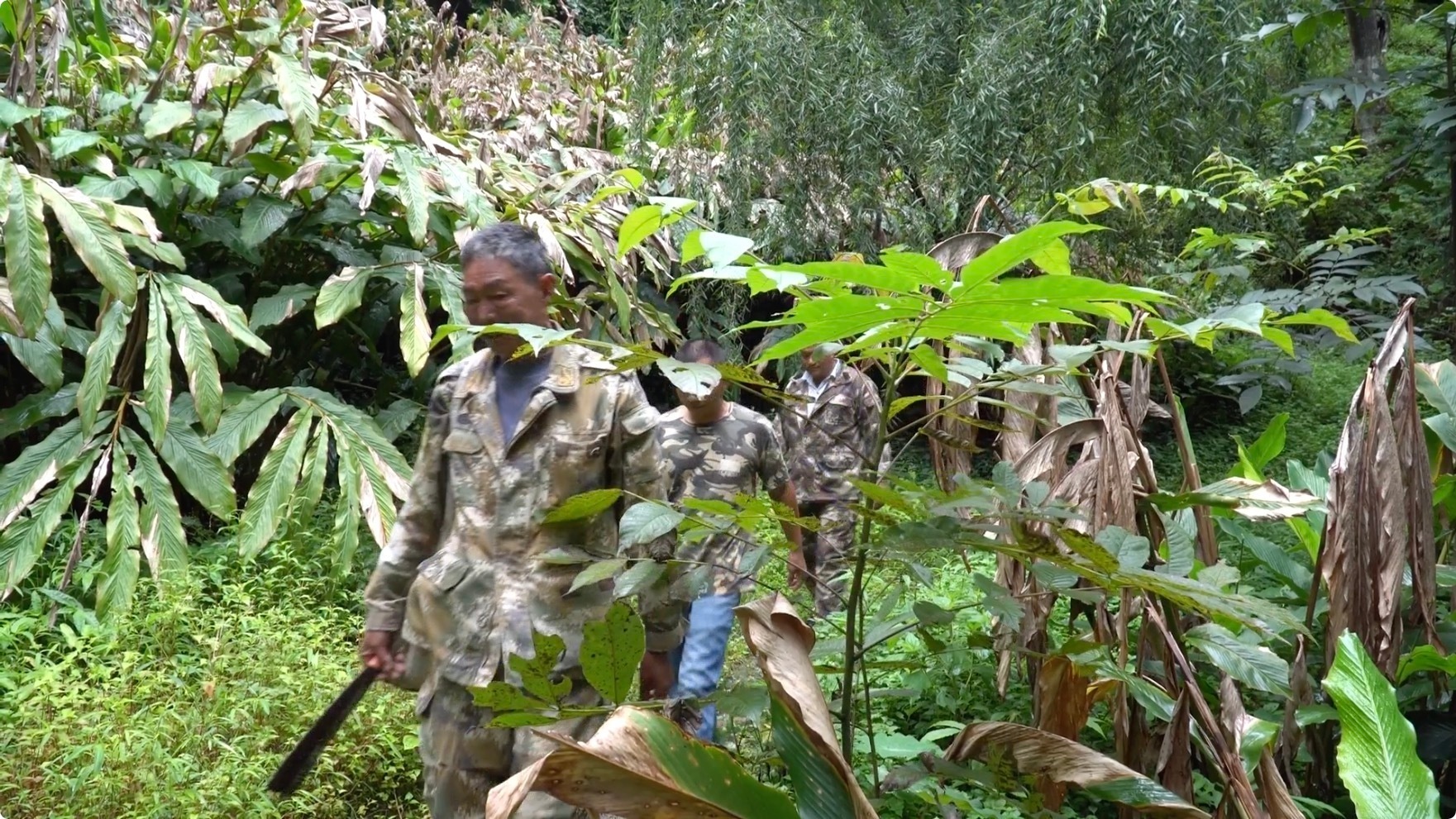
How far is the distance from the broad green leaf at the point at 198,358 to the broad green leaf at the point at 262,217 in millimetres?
664

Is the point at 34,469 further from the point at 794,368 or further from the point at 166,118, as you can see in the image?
the point at 794,368

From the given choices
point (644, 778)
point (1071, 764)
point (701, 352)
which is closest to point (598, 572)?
point (644, 778)

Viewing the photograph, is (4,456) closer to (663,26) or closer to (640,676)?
(663,26)

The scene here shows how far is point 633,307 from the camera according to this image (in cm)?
627

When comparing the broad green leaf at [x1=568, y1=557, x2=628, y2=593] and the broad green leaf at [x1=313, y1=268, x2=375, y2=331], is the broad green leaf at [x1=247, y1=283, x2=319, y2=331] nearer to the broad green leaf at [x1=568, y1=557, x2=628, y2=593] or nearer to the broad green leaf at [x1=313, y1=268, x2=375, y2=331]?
the broad green leaf at [x1=313, y1=268, x2=375, y2=331]

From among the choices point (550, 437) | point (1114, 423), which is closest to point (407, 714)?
point (550, 437)

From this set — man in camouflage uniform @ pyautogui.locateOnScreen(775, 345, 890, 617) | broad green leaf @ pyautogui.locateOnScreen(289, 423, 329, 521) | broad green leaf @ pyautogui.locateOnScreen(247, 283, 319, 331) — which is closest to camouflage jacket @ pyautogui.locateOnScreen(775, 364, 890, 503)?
man in camouflage uniform @ pyautogui.locateOnScreen(775, 345, 890, 617)

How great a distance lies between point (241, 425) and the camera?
15.4ft

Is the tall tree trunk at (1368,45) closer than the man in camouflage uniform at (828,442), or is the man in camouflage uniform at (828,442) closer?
the tall tree trunk at (1368,45)

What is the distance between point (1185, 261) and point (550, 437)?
6424 mm

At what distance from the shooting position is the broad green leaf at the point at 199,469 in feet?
14.4

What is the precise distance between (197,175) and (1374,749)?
4.95 m

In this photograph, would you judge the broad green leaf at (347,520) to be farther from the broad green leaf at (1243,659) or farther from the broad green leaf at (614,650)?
the broad green leaf at (1243,659)

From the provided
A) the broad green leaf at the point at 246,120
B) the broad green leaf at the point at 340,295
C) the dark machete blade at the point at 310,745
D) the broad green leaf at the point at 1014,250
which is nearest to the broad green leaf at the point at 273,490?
the broad green leaf at the point at 340,295
